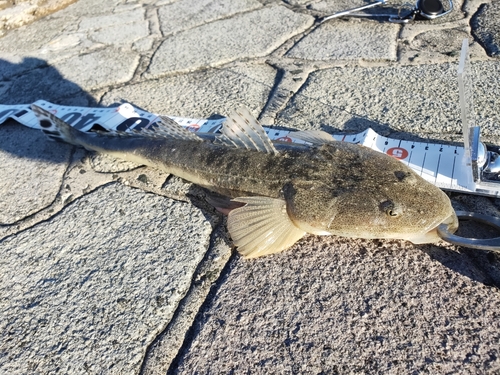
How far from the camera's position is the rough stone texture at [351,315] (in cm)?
210

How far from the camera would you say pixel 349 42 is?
4762mm

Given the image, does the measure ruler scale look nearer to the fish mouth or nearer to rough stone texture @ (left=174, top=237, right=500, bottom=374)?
the fish mouth

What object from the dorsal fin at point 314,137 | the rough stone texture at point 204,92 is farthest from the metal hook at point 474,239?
the rough stone texture at point 204,92

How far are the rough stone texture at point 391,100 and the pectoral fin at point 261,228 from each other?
121 centimetres

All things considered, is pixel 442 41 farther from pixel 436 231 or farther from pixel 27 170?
pixel 27 170

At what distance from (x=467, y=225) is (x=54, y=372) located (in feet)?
8.18

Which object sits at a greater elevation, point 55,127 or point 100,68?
point 55,127

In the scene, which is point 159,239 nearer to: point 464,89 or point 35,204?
point 35,204

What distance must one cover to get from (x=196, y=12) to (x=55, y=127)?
10.6ft

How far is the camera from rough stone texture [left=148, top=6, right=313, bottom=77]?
4980mm

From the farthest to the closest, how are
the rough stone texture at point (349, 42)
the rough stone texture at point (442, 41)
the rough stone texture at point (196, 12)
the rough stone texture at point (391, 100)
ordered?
the rough stone texture at point (196, 12)
the rough stone texture at point (349, 42)
the rough stone texture at point (442, 41)
the rough stone texture at point (391, 100)

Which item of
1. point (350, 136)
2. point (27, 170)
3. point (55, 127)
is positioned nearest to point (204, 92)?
point (55, 127)

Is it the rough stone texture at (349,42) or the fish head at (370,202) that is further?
the rough stone texture at (349,42)

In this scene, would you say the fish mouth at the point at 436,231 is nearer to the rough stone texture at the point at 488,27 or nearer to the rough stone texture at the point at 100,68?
the rough stone texture at the point at 488,27
